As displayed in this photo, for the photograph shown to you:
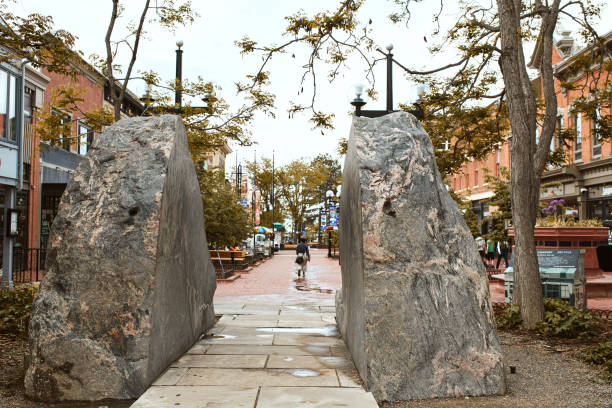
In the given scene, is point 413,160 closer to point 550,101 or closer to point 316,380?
point 316,380

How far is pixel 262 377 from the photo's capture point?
15.0ft

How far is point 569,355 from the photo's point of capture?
19.5 feet

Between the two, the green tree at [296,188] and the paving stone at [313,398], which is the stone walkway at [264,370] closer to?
the paving stone at [313,398]

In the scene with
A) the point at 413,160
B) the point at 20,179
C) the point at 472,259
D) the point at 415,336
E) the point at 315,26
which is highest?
the point at 315,26

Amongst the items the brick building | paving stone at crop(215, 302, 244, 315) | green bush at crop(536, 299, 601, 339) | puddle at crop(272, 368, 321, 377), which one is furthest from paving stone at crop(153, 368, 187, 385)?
the brick building

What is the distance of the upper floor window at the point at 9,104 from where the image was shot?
15266 mm

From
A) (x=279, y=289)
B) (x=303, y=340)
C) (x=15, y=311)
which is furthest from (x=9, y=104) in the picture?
(x=303, y=340)

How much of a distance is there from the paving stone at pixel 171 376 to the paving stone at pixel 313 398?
2.57 ft

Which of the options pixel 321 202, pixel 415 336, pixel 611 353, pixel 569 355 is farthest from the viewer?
pixel 321 202

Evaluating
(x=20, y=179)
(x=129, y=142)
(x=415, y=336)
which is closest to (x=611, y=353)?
A: (x=415, y=336)

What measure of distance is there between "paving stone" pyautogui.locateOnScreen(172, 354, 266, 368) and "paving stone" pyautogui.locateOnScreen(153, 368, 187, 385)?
177 millimetres

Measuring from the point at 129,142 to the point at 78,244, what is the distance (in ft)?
3.52

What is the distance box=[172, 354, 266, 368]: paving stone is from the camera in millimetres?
4973

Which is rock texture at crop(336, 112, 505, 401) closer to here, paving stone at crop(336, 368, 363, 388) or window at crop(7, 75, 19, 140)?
paving stone at crop(336, 368, 363, 388)
